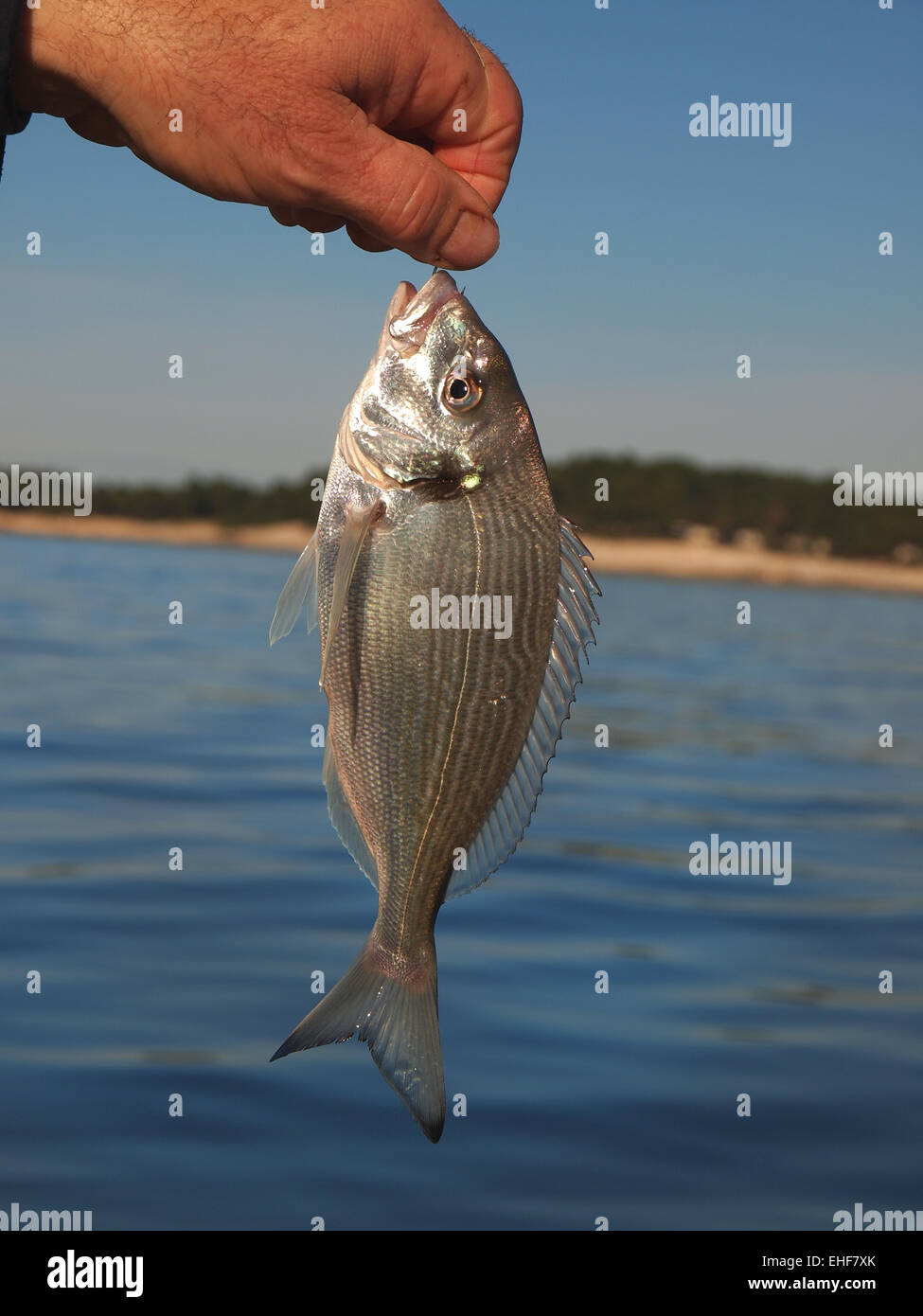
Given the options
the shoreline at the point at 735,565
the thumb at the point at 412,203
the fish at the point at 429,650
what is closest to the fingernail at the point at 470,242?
the thumb at the point at 412,203

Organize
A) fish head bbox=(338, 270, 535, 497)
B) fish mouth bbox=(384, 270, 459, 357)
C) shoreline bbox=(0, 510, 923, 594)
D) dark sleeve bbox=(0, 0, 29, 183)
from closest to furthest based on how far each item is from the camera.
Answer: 1. dark sleeve bbox=(0, 0, 29, 183)
2. fish head bbox=(338, 270, 535, 497)
3. fish mouth bbox=(384, 270, 459, 357)
4. shoreline bbox=(0, 510, 923, 594)

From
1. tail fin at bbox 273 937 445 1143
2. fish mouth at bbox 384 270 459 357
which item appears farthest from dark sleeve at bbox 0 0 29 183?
tail fin at bbox 273 937 445 1143

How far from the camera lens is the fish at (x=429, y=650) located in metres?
2.72

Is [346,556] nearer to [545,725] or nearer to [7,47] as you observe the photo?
[545,725]

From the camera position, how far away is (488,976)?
26.6ft

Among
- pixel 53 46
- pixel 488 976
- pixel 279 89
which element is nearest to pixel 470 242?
pixel 279 89

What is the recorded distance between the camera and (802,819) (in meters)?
13.4

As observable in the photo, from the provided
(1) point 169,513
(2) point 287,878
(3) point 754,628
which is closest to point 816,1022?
(2) point 287,878

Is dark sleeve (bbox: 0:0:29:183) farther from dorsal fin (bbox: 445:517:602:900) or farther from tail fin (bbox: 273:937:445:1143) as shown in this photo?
tail fin (bbox: 273:937:445:1143)

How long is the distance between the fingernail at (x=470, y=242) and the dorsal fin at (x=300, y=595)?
0.69 meters

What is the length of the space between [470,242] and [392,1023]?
1.69m

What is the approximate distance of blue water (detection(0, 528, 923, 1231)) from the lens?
6102 mm

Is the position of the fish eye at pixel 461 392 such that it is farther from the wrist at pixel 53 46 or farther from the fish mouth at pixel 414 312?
the wrist at pixel 53 46

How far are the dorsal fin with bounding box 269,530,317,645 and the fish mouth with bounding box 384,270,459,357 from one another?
0.49 metres
